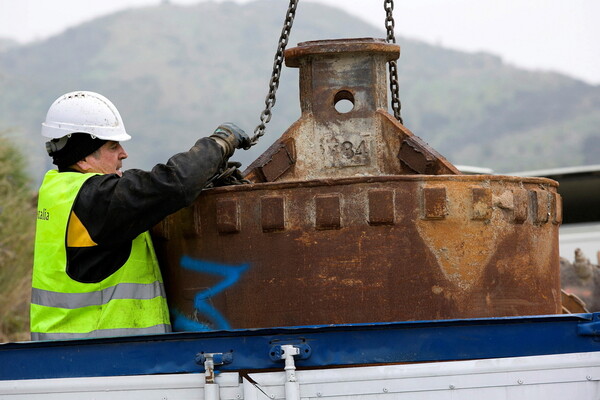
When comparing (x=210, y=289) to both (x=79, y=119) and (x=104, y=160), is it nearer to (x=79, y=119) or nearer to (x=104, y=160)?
(x=104, y=160)

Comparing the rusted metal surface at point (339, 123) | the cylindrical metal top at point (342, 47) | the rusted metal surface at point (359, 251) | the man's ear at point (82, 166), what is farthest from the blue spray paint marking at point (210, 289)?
the cylindrical metal top at point (342, 47)

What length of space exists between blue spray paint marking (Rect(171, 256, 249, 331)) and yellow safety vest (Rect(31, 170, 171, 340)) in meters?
0.17

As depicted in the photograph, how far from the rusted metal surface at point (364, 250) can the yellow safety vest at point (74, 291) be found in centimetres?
27

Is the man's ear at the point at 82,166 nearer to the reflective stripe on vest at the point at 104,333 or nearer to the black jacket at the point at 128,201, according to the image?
the black jacket at the point at 128,201

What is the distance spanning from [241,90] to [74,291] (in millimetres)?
157156

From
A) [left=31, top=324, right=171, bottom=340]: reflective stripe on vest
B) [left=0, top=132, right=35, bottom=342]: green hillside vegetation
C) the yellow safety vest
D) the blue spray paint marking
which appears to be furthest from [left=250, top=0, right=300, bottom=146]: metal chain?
[left=0, top=132, right=35, bottom=342]: green hillside vegetation

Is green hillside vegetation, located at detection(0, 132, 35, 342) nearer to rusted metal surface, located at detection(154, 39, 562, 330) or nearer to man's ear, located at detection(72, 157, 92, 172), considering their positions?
man's ear, located at detection(72, 157, 92, 172)

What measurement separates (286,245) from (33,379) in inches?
44.9

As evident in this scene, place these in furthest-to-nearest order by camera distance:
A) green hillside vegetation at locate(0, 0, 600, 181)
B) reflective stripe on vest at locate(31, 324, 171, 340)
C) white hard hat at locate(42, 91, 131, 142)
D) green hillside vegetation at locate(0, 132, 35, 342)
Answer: green hillside vegetation at locate(0, 0, 600, 181) → green hillside vegetation at locate(0, 132, 35, 342) → white hard hat at locate(42, 91, 131, 142) → reflective stripe on vest at locate(31, 324, 171, 340)

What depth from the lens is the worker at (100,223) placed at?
4.04m

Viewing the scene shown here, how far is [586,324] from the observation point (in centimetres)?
347

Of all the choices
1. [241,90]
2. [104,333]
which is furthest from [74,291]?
[241,90]

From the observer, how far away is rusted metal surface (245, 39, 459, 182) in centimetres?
506

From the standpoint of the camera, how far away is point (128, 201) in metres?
3.99
